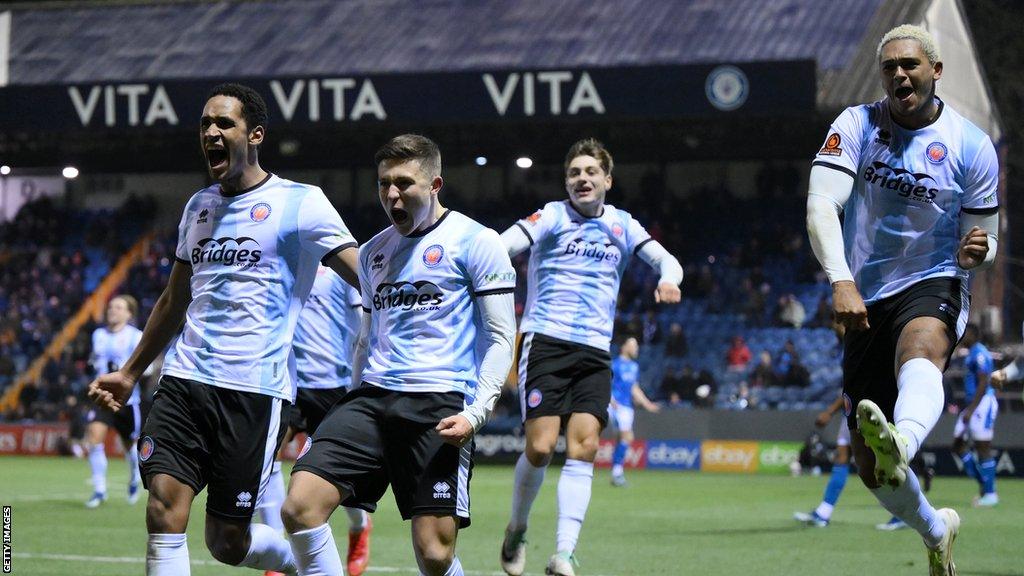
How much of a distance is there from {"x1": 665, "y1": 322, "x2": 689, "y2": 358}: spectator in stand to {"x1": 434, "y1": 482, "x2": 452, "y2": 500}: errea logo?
23.3 m

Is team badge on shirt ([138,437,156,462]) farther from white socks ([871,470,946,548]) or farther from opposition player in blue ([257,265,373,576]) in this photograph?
opposition player in blue ([257,265,373,576])

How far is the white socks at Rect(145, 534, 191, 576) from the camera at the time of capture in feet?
20.6

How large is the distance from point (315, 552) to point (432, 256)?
138cm

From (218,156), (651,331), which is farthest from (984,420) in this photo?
(651,331)

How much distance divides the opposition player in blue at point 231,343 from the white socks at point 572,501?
8.61 feet

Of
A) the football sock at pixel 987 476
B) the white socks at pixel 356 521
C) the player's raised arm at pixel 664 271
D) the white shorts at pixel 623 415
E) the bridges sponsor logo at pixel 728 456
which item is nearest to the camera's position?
the player's raised arm at pixel 664 271

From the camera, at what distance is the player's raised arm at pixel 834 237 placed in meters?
6.14

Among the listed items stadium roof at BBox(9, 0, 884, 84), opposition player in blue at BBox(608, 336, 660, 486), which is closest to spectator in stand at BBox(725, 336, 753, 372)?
stadium roof at BBox(9, 0, 884, 84)

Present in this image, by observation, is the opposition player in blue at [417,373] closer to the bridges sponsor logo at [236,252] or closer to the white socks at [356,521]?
the bridges sponsor logo at [236,252]

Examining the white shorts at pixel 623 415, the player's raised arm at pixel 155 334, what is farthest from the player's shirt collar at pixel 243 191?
the white shorts at pixel 623 415

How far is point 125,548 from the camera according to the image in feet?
37.4

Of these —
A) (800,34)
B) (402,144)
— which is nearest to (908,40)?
(402,144)

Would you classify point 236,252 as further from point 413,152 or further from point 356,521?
point 356,521

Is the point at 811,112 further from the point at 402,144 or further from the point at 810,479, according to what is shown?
the point at 402,144
